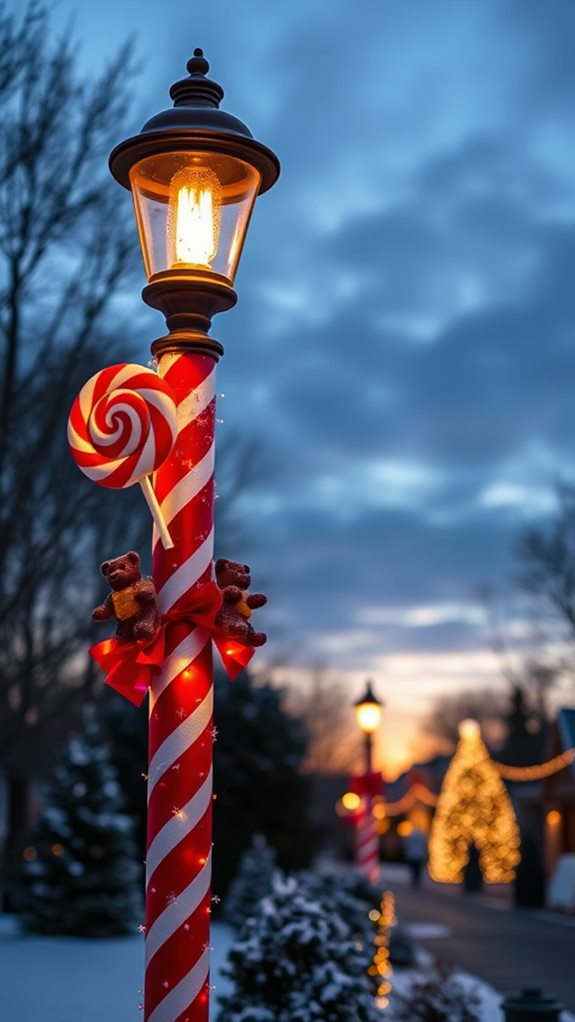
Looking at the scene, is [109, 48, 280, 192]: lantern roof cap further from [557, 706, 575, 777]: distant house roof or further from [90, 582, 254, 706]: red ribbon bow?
[557, 706, 575, 777]: distant house roof

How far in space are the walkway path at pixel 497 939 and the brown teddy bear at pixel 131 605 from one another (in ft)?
36.4

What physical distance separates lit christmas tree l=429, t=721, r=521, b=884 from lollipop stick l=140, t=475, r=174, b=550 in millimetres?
39865

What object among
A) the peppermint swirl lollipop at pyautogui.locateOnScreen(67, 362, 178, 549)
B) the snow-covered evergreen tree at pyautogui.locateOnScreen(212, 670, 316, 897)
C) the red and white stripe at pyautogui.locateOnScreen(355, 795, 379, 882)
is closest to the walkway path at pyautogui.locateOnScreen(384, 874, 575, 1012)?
the red and white stripe at pyautogui.locateOnScreen(355, 795, 379, 882)

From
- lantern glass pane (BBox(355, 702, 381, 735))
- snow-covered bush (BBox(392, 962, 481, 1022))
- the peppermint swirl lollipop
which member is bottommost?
snow-covered bush (BBox(392, 962, 481, 1022))

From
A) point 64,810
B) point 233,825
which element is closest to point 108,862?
point 64,810

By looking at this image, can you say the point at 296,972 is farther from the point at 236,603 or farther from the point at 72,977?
the point at 72,977

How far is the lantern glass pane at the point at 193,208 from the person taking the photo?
5199mm

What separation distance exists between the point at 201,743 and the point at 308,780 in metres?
23.9

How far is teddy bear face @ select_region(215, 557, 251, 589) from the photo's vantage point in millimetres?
5305

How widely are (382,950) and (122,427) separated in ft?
38.0

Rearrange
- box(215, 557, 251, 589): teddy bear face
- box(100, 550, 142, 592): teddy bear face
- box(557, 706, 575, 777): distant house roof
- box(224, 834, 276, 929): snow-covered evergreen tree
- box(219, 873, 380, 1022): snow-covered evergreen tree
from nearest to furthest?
1. box(100, 550, 142, 592): teddy bear face
2. box(215, 557, 251, 589): teddy bear face
3. box(219, 873, 380, 1022): snow-covered evergreen tree
4. box(224, 834, 276, 929): snow-covered evergreen tree
5. box(557, 706, 575, 777): distant house roof

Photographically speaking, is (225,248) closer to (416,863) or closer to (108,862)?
(108,862)

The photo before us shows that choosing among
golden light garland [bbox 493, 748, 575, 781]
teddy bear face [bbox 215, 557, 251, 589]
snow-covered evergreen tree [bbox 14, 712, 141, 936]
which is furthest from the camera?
golden light garland [bbox 493, 748, 575, 781]

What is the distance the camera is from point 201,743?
16.1ft
